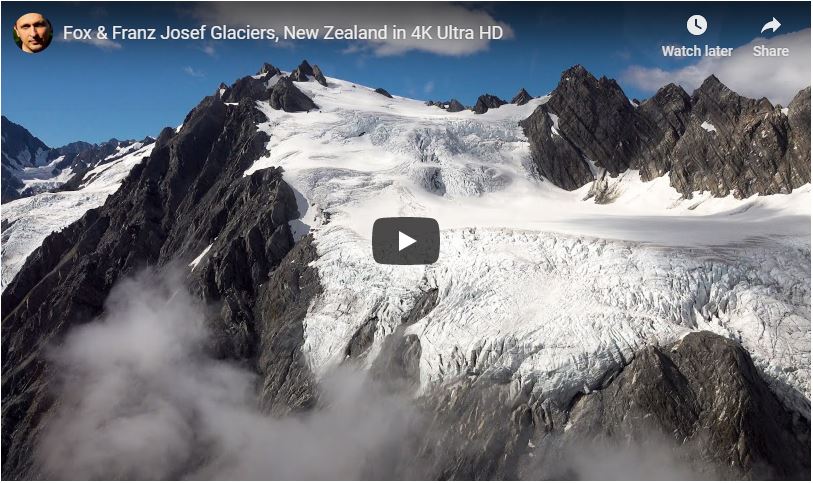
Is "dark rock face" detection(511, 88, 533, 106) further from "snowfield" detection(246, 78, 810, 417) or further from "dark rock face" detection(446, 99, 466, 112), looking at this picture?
"snowfield" detection(246, 78, 810, 417)

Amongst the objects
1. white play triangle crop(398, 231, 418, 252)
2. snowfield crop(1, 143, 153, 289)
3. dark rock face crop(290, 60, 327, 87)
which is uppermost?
dark rock face crop(290, 60, 327, 87)

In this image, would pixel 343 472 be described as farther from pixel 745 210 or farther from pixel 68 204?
pixel 68 204


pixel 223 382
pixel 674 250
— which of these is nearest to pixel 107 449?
pixel 223 382

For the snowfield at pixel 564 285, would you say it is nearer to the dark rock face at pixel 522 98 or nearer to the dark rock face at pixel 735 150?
the dark rock face at pixel 735 150

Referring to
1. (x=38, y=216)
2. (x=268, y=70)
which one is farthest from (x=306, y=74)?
(x=38, y=216)

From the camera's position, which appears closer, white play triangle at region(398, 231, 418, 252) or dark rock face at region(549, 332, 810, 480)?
white play triangle at region(398, 231, 418, 252)

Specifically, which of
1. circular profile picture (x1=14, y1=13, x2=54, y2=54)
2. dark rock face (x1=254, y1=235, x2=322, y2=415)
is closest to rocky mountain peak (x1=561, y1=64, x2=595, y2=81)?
dark rock face (x1=254, y1=235, x2=322, y2=415)

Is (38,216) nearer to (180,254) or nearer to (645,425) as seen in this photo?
(180,254)

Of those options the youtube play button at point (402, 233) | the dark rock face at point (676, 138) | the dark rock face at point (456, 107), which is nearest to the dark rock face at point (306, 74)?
the dark rock face at point (456, 107)
